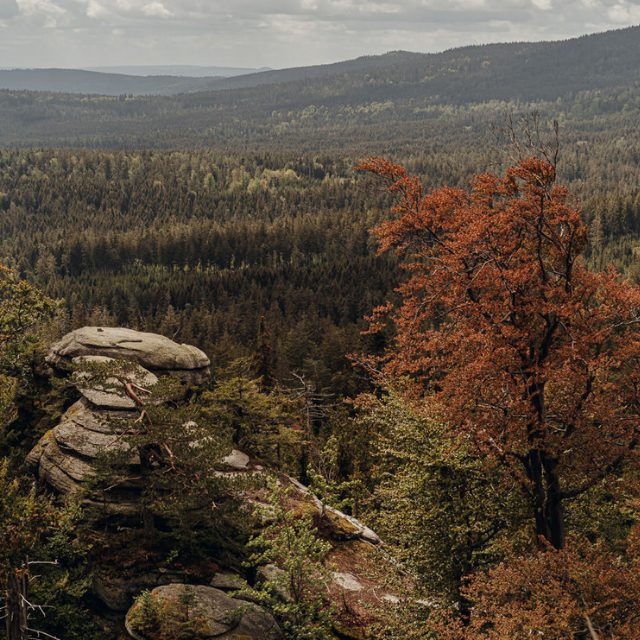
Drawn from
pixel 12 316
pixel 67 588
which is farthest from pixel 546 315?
pixel 12 316

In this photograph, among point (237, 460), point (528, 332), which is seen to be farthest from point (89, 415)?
point (528, 332)

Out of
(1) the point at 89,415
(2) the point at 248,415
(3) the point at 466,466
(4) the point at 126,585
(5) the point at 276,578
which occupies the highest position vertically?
(3) the point at 466,466

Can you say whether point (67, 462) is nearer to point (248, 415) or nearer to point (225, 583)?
point (225, 583)

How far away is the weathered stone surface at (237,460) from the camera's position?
28.6 metres

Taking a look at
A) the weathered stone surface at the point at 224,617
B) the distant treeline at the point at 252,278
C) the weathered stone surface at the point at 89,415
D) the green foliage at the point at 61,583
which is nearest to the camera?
the weathered stone surface at the point at 224,617

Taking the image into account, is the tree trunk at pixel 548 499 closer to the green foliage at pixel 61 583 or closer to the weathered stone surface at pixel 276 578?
the weathered stone surface at pixel 276 578

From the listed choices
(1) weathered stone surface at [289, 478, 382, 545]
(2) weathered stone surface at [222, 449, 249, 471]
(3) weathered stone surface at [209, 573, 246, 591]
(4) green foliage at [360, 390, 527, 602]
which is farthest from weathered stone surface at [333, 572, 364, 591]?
(2) weathered stone surface at [222, 449, 249, 471]

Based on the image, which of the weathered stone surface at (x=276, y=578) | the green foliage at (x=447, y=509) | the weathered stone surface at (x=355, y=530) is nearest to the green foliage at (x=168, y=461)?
the weathered stone surface at (x=276, y=578)

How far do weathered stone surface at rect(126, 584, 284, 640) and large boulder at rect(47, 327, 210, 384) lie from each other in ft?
43.5

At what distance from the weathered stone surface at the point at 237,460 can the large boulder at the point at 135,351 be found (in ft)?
21.8

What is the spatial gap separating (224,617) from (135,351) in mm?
16677

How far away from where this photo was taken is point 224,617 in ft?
66.9

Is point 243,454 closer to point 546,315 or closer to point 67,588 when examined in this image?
point 67,588

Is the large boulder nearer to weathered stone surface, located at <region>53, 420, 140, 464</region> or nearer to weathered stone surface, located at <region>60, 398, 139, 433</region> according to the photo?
weathered stone surface, located at <region>60, 398, 139, 433</region>
